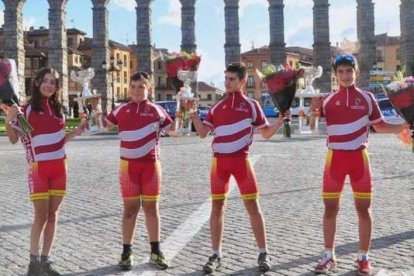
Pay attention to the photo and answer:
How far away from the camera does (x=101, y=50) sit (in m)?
46.3

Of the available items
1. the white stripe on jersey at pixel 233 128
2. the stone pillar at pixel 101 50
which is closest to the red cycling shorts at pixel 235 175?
the white stripe on jersey at pixel 233 128

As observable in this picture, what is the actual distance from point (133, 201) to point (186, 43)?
42873 millimetres

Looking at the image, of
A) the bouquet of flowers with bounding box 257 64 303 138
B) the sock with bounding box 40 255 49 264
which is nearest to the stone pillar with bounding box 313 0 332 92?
the bouquet of flowers with bounding box 257 64 303 138

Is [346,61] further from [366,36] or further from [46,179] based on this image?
[366,36]

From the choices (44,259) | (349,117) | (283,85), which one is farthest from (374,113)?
(44,259)

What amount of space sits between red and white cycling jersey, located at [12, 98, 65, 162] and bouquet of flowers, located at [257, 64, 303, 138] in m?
1.93

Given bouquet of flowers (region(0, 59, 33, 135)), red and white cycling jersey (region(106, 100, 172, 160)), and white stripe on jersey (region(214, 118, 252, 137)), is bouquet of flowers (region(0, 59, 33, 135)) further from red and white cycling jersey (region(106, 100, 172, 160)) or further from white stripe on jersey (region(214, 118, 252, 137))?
white stripe on jersey (region(214, 118, 252, 137))

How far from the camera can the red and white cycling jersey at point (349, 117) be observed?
4949 millimetres

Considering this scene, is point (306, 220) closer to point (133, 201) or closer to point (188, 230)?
point (188, 230)

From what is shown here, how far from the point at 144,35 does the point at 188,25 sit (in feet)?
11.8

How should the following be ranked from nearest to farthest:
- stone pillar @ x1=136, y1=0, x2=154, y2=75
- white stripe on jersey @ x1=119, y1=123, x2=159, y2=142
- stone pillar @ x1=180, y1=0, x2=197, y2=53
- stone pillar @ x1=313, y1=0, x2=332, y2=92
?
white stripe on jersey @ x1=119, y1=123, x2=159, y2=142, stone pillar @ x1=313, y1=0, x2=332, y2=92, stone pillar @ x1=136, y1=0, x2=154, y2=75, stone pillar @ x1=180, y1=0, x2=197, y2=53

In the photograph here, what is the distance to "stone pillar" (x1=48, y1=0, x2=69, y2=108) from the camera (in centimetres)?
4569

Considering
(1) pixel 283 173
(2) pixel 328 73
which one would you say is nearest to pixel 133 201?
(1) pixel 283 173

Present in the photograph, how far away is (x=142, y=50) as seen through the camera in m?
46.9
